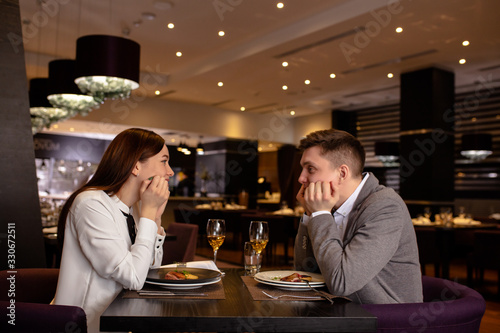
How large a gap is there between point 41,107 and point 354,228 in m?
7.18

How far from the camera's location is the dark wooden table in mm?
1173

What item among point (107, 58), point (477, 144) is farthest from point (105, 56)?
point (477, 144)

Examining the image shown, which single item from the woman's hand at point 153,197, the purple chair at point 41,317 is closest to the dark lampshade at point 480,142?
the woman's hand at point 153,197

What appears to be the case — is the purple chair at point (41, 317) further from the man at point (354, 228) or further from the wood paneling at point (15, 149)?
the wood paneling at point (15, 149)

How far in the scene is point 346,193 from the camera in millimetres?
1802

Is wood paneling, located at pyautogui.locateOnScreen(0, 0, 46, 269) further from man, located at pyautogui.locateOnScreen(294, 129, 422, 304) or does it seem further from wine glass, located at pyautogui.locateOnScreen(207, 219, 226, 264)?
man, located at pyautogui.locateOnScreen(294, 129, 422, 304)

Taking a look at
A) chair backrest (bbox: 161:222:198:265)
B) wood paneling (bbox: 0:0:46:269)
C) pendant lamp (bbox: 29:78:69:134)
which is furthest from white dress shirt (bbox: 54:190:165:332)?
pendant lamp (bbox: 29:78:69:134)

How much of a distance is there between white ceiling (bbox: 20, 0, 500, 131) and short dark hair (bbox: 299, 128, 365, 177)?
4.31 m

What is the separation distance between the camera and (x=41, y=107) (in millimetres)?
7617

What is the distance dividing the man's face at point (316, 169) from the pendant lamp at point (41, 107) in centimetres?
619

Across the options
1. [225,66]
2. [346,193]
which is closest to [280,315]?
[346,193]

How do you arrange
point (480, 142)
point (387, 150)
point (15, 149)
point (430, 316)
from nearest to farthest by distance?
point (430, 316) < point (15, 149) < point (480, 142) < point (387, 150)

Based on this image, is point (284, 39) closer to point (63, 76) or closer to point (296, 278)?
point (63, 76)

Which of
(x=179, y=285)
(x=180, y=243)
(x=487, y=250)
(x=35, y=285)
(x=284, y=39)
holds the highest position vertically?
(x=284, y=39)
